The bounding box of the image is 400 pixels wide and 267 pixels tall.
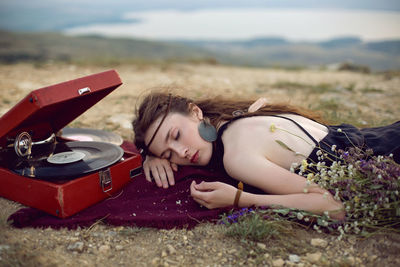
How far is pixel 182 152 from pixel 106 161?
21.9 inches

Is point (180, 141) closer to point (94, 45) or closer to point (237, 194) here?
point (237, 194)

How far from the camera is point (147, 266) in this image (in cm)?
194

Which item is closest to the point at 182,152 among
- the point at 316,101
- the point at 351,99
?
the point at 316,101

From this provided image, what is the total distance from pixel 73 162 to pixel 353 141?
6.74 feet

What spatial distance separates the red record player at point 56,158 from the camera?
220 centimetres

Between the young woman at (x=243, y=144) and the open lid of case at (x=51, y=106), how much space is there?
1.45 feet

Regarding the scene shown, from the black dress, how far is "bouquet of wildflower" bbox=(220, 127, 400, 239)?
315 mm

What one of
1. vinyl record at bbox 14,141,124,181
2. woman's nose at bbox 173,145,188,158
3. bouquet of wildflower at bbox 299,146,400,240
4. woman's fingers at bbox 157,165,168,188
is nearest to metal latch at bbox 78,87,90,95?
vinyl record at bbox 14,141,124,181

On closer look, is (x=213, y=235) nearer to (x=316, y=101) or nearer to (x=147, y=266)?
(x=147, y=266)

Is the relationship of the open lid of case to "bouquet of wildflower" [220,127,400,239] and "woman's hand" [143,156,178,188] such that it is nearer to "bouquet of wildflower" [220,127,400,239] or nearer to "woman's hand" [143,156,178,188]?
"woman's hand" [143,156,178,188]

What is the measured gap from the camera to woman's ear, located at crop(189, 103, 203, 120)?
2857mm

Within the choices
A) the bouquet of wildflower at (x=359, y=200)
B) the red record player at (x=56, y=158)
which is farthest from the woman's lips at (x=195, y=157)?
the bouquet of wildflower at (x=359, y=200)

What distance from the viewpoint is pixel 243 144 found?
7.95 ft

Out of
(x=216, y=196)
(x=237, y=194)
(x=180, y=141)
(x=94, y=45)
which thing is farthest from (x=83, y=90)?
(x=94, y=45)
